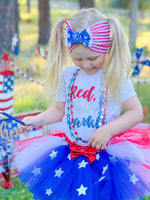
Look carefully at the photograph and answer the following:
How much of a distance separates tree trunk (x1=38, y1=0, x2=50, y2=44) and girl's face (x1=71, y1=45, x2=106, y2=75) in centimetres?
1108

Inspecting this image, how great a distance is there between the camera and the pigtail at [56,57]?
2252mm

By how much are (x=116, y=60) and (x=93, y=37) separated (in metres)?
0.22

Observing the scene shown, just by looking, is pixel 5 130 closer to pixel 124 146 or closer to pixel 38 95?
pixel 124 146

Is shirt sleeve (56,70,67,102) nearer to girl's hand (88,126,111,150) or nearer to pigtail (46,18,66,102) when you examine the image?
pigtail (46,18,66,102)

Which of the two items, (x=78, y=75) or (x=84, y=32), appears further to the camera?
(x=78, y=75)

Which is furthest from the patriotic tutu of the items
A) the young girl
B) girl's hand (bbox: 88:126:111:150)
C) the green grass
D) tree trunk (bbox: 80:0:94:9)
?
tree trunk (bbox: 80:0:94:9)

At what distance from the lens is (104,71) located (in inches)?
81.0

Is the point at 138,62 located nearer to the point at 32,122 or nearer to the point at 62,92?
the point at 62,92

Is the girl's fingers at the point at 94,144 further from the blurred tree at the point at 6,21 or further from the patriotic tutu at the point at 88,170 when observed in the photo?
the blurred tree at the point at 6,21

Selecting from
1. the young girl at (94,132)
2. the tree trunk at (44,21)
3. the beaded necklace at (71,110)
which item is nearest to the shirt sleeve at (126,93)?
the young girl at (94,132)

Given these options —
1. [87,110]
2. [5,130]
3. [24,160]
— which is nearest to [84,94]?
[87,110]

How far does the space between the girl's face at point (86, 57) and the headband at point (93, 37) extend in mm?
29

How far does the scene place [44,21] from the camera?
12.7 metres

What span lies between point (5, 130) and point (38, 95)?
10.1ft
